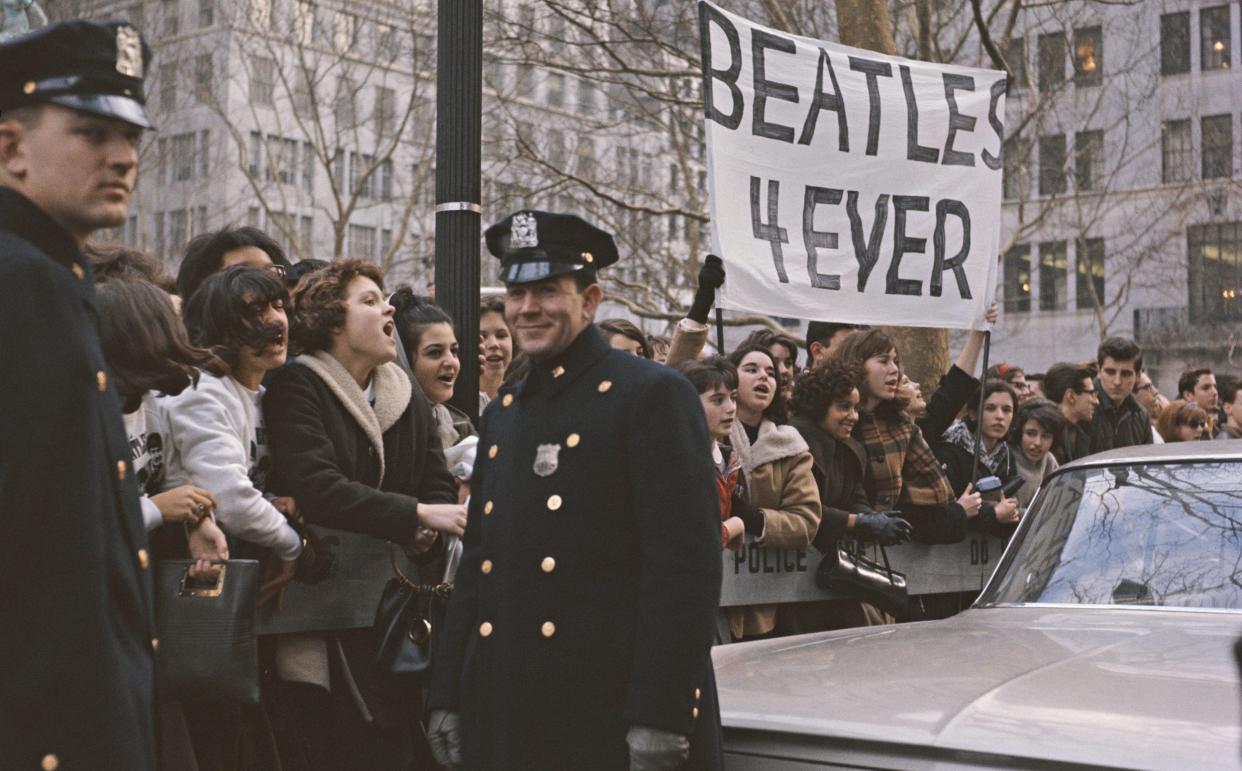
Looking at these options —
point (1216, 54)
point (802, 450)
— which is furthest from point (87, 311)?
point (1216, 54)

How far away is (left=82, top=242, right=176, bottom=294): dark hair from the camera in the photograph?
14.8 feet

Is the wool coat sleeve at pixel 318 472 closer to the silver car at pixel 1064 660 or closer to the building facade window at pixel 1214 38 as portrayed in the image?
the silver car at pixel 1064 660

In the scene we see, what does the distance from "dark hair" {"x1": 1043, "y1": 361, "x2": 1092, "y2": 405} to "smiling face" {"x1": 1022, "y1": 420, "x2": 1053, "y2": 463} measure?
3.50 feet

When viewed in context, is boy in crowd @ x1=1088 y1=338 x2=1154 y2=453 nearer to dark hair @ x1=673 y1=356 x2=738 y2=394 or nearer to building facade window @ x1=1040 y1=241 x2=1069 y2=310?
dark hair @ x1=673 y1=356 x2=738 y2=394

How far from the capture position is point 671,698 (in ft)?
11.7

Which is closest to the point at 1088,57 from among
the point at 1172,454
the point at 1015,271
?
the point at 1015,271

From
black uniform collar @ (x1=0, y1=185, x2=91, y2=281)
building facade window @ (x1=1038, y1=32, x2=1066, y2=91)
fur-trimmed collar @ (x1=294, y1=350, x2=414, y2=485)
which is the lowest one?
fur-trimmed collar @ (x1=294, y1=350, x2=414, y2=485)

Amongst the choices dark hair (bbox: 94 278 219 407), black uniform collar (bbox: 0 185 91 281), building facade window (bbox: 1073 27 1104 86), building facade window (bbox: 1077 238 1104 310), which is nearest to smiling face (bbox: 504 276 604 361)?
dark hair (bbox: 94 278 219 407)

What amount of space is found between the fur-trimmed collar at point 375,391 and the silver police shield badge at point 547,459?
4.15ft

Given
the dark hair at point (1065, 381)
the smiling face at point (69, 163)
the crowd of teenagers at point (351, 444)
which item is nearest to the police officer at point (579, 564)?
the crowd of teenagers at point (351, 444)

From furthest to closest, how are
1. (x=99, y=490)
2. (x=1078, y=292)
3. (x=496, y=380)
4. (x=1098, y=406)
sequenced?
(x=1078, y=292)
(x=1098, y=406)
(x=496, y=380)
(x=99, y=490)

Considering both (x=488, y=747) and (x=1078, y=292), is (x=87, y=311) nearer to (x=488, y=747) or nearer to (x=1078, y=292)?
(x=488, y=747)

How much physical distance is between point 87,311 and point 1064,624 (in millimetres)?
3095

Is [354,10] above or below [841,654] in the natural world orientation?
above
